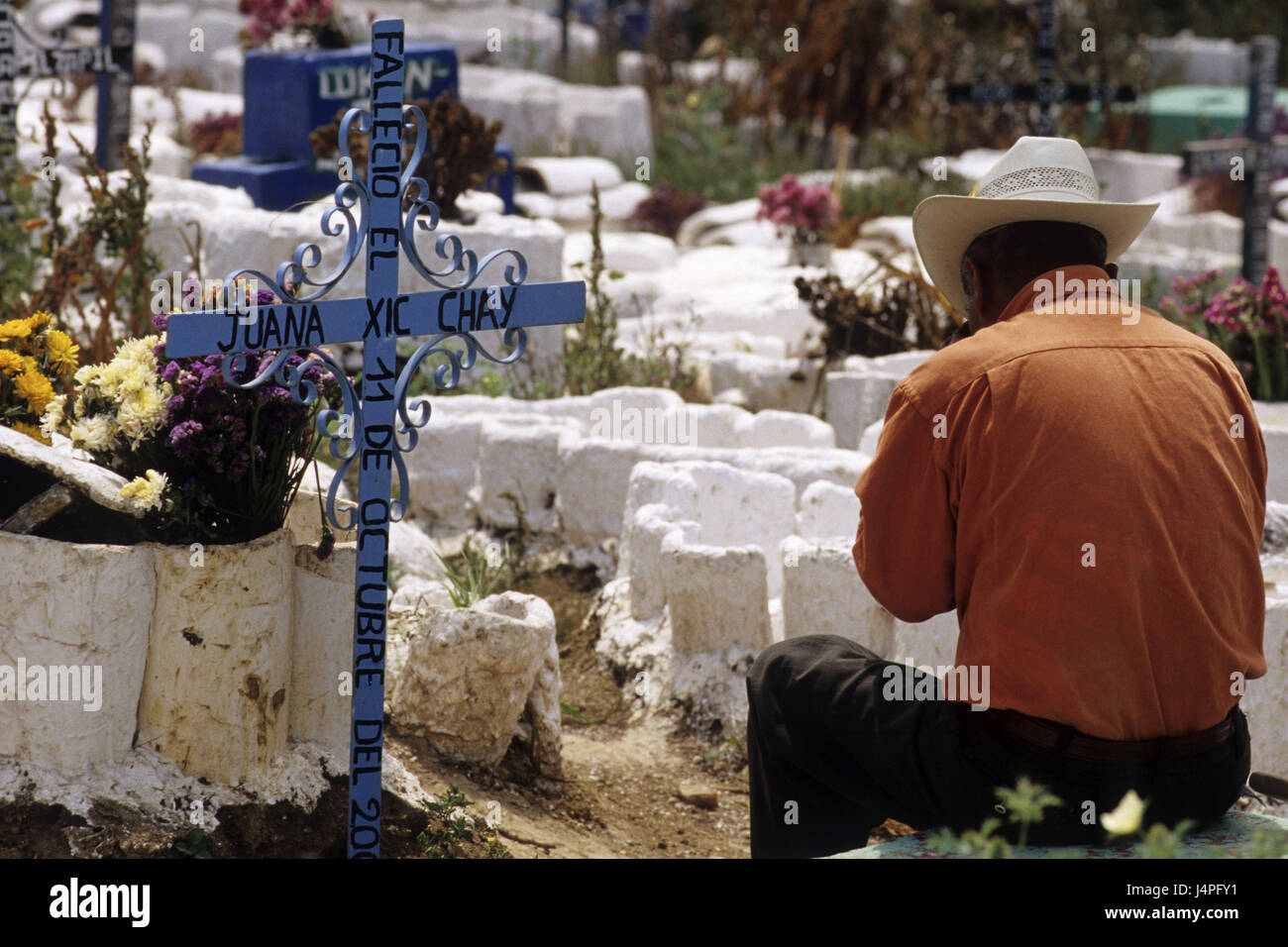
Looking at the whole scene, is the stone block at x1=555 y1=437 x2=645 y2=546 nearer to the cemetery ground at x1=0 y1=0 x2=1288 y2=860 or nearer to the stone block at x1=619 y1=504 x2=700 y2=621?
the cemetery ground at x1=0 y1=0 x2=1288 y2=860

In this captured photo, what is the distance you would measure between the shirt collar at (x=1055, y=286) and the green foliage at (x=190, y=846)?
6.03 ft

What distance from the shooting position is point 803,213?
961 centimetres

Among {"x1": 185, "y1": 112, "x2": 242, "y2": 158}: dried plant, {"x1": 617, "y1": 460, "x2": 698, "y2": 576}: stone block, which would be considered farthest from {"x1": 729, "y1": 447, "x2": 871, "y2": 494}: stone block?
{"x1": 185, "y1": 112, "x2": 242, "y2": 158}: dried plant

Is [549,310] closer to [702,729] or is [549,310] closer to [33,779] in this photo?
[33,779]

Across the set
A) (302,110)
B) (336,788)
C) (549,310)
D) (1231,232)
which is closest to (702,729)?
(336,788)

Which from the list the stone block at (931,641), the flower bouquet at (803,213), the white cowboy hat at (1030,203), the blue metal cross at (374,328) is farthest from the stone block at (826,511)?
the flower bouquet at (803,213)

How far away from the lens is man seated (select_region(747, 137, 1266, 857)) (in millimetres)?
2418

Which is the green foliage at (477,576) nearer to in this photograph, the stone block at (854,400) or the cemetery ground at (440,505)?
the cemetery ground at (440,505)

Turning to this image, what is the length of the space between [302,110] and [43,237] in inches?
138

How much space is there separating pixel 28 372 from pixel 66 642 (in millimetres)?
760

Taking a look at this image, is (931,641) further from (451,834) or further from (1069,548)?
(1069,548)

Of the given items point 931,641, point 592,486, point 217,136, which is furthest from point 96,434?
point 217,136

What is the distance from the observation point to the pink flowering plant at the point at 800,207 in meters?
9.59

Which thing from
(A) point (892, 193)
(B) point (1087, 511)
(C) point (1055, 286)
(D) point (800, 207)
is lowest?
(B) point (1087, 511)
